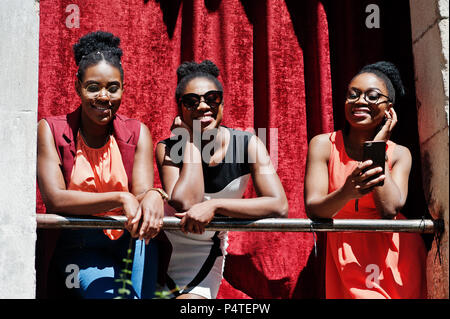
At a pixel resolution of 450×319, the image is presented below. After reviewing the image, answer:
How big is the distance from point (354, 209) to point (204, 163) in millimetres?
833

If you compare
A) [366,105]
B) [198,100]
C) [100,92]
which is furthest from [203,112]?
[366,105]

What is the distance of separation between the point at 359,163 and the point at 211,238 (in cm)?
87

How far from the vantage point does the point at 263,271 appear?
17.6 feet

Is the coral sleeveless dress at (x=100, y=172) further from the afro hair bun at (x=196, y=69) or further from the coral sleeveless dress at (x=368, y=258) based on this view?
the coral sleeveless dress at (x=368, y=258)

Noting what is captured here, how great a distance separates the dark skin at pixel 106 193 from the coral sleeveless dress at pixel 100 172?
0.06m

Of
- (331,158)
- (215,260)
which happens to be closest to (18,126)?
(215,260)

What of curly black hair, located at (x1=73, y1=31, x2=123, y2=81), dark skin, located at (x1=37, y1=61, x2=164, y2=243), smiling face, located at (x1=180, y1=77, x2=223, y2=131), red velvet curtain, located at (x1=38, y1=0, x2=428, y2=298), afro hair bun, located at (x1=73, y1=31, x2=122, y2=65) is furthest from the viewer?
red velvet curtain, located at (x1=38, y1=0, x2=428, y2=298)

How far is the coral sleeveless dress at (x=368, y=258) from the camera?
4598 mm

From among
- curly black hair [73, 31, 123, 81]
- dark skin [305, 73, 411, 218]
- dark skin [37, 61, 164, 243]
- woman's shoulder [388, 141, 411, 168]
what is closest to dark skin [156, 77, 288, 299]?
dark skin [37, 61, 164, 243]

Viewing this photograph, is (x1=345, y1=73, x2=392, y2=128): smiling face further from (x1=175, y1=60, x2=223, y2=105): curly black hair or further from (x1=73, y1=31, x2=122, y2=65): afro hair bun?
(x1=73, y1=31, x2=122, y2=65): afro hair bun

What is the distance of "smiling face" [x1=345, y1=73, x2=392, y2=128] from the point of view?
4824mm

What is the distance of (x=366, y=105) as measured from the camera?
15.9ft

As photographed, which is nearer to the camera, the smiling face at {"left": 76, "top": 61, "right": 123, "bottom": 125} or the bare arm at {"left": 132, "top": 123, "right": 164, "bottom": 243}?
the bare arm at {"left": 132, "top": 123, "right": 164, "bottom": 243}

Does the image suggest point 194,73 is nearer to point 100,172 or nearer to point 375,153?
point 100,172
